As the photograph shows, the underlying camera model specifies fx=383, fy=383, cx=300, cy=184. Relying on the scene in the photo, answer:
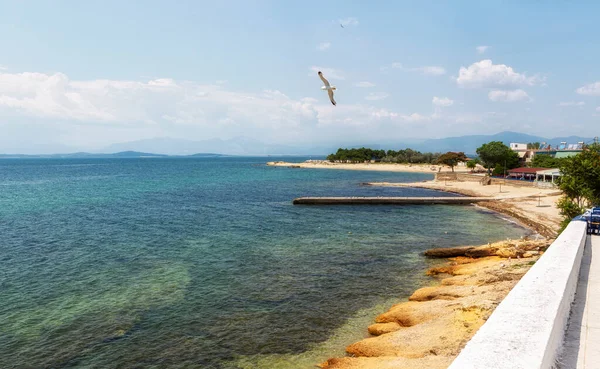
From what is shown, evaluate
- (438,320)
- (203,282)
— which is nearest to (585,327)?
(438,320)

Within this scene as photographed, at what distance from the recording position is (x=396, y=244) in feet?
108

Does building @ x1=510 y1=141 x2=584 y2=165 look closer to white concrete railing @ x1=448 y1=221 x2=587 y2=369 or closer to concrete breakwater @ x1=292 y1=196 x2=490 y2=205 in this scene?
concrete breakwater @ x1=292 y1=196 x2=490 y2=205

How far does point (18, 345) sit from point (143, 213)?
35470mm

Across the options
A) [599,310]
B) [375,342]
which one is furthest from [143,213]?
[599,310]

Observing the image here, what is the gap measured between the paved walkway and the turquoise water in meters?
8.85

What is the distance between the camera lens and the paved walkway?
637 cm

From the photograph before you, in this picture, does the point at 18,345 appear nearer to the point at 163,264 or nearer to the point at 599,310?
the point at 163,264

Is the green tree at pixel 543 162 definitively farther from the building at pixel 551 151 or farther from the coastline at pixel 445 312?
the coastline at pixel 445 312

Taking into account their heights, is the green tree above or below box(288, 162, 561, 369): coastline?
above

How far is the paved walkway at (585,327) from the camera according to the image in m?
6.37

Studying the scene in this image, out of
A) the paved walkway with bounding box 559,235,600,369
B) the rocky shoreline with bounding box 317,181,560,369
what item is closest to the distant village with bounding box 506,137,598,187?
the rocky shoreline with bounding box 317,181,560,369

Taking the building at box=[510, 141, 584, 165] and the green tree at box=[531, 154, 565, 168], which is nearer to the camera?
the green tree at box=[531, 154, 565, 168]

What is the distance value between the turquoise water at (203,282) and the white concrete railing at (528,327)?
916 cm

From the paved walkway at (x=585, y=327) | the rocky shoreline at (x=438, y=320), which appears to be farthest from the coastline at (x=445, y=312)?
the paved walkway at (x=585, y=327)
